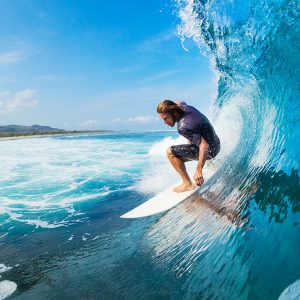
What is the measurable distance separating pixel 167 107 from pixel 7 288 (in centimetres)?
302

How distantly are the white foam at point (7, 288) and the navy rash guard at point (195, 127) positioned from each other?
2.90 m

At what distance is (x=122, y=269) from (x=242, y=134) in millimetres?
5337

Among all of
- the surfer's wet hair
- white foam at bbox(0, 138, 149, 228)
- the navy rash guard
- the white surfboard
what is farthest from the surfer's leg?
white foam at bbox(0, 138, 149, 228)

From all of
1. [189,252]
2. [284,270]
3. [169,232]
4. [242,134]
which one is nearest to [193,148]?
[169,232]

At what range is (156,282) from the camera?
3010mm

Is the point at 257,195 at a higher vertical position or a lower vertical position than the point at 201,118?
lower

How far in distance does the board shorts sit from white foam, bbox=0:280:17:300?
9.23 ft

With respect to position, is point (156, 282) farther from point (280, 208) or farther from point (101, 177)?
point (101, 177)

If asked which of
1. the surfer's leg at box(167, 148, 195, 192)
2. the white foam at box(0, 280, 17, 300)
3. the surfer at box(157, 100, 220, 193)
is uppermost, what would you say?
A: the surfer at box(157, 100, 220, 193)

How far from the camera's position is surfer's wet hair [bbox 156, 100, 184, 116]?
460cm

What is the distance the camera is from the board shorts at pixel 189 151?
4.80 m

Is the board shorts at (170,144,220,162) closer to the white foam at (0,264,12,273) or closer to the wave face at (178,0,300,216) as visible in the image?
the wave face at (178,0,300,216)

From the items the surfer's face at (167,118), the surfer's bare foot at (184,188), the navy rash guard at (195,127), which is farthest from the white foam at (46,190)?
the navy rash guard at (195,127)

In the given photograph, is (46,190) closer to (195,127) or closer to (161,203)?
(161,203)
